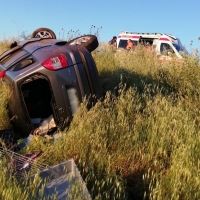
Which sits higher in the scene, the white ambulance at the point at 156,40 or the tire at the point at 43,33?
the tire at the point at 43,33

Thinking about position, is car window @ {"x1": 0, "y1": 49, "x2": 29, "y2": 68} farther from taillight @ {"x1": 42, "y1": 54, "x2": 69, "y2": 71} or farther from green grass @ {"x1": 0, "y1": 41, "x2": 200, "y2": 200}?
taillight @ {"x1": 42, "y1": 54, "x2": 69, "y2": 71}

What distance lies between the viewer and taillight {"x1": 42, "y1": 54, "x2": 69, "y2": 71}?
159 inches

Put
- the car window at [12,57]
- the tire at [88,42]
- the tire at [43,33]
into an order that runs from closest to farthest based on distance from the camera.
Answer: the car window at [12,57] < the tire at [88,42] < the tire at [43,33]

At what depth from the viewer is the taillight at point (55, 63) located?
4.03m

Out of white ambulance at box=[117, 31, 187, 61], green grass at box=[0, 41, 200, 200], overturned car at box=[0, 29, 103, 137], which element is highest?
overturned car at box=[0, 29, 103, 137]

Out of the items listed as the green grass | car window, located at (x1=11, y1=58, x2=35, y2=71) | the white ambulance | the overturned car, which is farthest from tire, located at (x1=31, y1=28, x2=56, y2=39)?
the white ambulance

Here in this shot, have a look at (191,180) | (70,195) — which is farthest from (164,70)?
(70,195)

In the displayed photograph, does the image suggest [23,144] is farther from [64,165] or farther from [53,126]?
[64,165]

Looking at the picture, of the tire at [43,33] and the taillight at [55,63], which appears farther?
the tire at [43,33]

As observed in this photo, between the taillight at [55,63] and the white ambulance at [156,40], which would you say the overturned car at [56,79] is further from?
the white ambulance at [156,40]

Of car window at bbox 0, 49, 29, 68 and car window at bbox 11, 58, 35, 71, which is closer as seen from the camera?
car window at bbox 11, 58, 35, 71

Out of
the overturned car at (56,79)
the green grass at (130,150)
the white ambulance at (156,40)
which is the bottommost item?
the white ambulance at (156,40)

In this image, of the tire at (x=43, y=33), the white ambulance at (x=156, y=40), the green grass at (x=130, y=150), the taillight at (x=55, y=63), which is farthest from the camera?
the white ambulance at (x=156, y=40)

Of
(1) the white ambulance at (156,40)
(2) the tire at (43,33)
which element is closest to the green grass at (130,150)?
(2) the tire at (43,33)
